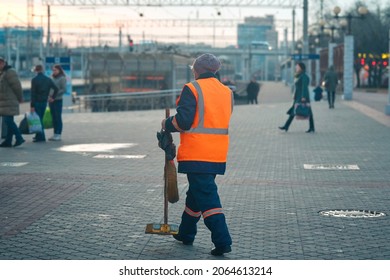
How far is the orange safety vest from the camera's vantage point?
7.43 metres

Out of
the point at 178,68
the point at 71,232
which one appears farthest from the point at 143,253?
the point at 178,68

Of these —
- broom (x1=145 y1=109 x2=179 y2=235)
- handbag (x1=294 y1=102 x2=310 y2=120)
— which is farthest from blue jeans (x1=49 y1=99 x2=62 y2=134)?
broom (x1=145 y1=109 x2=179 y2=235)

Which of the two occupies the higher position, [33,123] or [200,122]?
[200,122]

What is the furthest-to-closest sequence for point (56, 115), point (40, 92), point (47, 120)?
point (47, 120) < point (56, 115) < point (40, 92)

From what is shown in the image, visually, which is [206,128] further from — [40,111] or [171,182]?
[40,111]

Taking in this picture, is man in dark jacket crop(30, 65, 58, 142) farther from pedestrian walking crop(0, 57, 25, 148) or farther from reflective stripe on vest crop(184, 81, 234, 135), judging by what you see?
reflective stripe on vest crop(184, 81, 234, 135)

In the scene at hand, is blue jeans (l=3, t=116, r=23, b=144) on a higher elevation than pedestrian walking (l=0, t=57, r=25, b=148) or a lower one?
lower

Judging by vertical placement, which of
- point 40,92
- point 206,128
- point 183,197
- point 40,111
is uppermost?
point 206,128

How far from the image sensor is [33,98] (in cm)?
1906

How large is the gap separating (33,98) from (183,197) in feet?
28.9

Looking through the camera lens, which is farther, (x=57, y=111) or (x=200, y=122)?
(x=57, y=111)

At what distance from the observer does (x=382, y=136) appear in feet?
66.6

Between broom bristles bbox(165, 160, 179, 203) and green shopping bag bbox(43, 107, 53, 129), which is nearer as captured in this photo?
broom bristles bbox(165, 160, 179, 203)

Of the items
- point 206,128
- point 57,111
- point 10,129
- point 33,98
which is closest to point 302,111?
point 57,111
